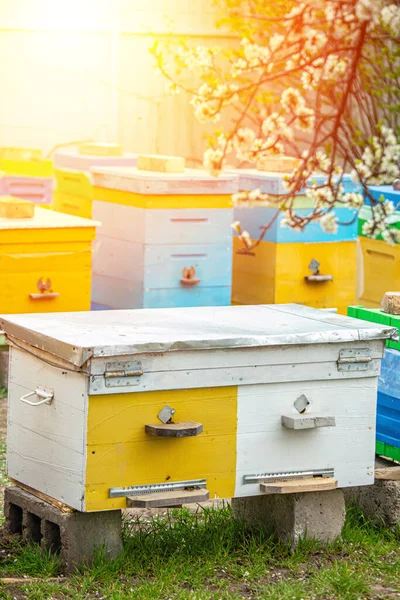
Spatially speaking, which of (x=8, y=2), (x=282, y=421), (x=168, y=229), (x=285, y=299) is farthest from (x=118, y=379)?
(x=8, y=2)

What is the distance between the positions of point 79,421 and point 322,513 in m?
0.88

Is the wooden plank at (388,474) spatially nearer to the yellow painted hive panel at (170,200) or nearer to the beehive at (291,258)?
the yellow painted hive panel at (170,200)

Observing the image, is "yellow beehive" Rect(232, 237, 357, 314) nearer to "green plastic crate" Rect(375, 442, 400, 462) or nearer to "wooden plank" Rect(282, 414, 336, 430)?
"green plastic crate" Rect(375, 442, 400, 462)

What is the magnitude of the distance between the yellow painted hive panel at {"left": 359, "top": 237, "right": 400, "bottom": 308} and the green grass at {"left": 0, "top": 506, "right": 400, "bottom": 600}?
61.0 inches

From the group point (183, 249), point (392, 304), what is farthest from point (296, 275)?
point (392, 304)

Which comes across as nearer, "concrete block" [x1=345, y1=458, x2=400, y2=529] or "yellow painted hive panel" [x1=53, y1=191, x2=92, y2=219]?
"concrete block" [x1=345, y1=458, x2=400, y2=529]

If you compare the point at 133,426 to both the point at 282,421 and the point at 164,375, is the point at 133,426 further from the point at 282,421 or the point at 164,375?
the point at 282,421

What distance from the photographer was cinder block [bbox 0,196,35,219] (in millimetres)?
5293

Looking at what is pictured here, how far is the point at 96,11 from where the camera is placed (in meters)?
7.91

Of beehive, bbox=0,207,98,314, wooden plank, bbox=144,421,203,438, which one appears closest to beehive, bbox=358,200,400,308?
beehive, bbox=0,207,98,314

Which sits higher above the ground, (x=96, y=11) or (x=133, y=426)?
(x=96, y=11)

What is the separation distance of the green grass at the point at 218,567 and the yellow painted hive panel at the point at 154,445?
8.8 inches

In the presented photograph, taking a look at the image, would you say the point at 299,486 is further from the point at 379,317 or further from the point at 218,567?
the point at 379,317

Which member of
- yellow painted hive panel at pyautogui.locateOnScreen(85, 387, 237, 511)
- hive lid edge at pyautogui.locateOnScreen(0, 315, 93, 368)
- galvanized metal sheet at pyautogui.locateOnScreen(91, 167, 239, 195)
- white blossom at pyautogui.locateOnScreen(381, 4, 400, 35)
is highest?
white blossom at pyautogui.locateOnScreen(381, 4, 400, 35)
